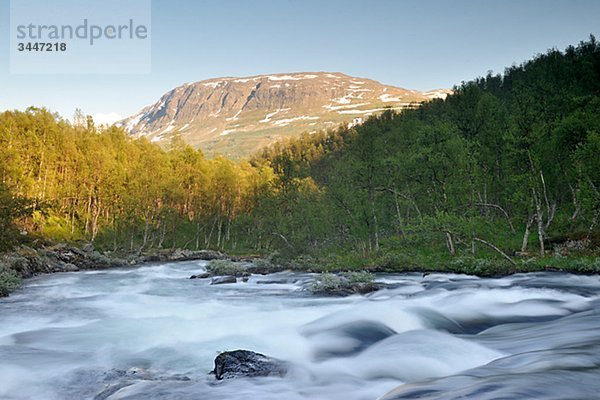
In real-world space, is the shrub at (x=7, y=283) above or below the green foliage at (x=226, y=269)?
above

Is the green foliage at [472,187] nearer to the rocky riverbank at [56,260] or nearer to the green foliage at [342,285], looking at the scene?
the green foliage at [342,285]

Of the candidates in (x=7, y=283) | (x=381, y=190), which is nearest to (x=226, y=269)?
(x=7, y=283)

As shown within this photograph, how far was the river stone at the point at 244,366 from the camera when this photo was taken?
7246 mm

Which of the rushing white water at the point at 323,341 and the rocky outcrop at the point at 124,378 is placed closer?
the rushing white water at the point at 323,341

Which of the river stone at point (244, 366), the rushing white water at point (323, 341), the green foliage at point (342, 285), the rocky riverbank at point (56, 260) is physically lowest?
the rocky riverbank at point (56, 260)

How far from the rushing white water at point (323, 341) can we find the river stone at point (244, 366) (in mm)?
204

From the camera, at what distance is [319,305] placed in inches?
620

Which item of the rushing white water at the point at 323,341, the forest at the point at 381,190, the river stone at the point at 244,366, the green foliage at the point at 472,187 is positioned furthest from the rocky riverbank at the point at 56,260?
the river stone at the point at 244,366

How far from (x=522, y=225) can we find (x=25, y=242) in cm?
4258

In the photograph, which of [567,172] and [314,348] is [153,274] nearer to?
[314,348]

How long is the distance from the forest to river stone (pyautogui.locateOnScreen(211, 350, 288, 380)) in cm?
1423

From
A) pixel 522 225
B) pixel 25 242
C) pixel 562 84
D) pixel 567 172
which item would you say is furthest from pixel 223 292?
pixel 562 84

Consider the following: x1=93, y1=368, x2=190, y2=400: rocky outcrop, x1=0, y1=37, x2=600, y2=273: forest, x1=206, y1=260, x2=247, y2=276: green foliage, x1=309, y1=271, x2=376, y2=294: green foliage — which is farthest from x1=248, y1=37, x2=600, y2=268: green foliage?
x1=93, y1=368, x2=190, y2=400: rocky outcrop

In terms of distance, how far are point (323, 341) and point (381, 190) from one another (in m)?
24.6
